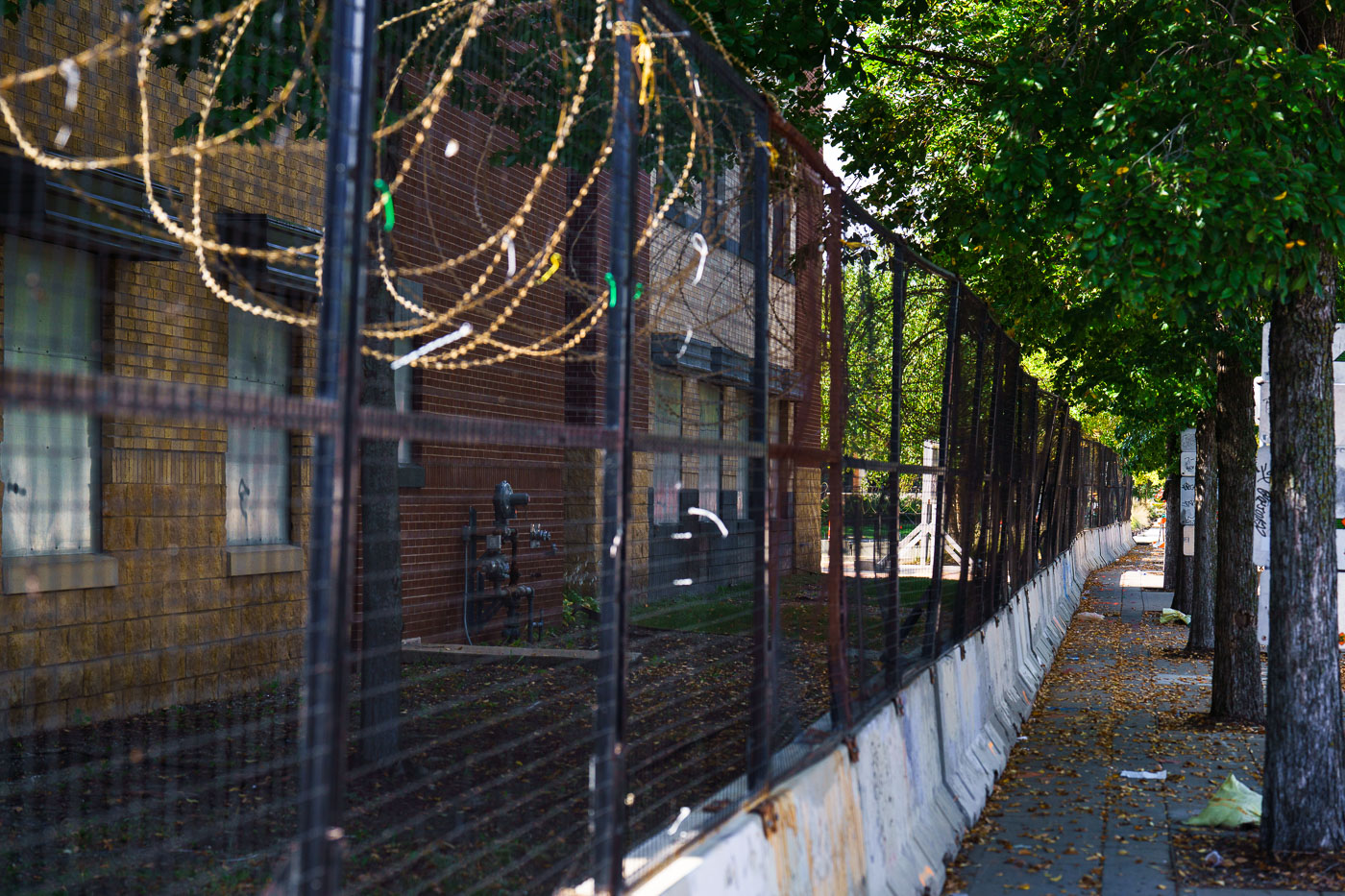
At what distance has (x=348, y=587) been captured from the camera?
2.44 meters

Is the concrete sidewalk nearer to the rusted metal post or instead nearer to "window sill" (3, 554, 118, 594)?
the rusted metal post

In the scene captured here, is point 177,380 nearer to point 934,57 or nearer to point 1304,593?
point 1304,593

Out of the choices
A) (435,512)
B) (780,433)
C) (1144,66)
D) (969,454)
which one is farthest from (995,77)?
(435,512)

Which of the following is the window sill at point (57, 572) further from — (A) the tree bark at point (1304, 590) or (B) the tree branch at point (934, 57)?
(B) the tree branch at point (934, 57)

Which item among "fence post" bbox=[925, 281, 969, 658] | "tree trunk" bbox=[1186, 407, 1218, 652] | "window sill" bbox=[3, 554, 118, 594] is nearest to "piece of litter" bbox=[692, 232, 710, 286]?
"window sill" bbox=[3, 554, 118, 594]

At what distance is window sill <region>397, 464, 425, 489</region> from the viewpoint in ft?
40.7

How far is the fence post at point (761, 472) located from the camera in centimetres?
477

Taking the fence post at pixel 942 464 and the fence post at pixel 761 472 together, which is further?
the fence post at pixel 942 464

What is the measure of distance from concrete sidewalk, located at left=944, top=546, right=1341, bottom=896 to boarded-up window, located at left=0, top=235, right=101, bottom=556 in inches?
223

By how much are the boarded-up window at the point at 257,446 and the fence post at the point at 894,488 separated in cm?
440

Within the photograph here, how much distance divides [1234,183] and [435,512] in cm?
838

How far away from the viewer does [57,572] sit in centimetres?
809

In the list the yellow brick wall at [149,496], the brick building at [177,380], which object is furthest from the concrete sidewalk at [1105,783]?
the yellow brick wall at [149,496]

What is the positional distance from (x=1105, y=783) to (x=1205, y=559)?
9.13m
